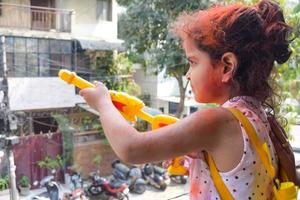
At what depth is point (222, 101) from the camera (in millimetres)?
364

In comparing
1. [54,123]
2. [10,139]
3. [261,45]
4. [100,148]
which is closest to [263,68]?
[261,45]

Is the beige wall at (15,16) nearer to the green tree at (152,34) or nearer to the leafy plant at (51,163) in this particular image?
the green tree at (152,34)

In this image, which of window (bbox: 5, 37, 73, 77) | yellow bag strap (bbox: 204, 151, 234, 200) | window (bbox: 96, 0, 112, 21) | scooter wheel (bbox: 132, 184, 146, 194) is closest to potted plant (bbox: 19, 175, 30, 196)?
window (bbox: 5, 37, 73, 77)

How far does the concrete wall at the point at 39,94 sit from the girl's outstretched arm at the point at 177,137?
2.23 metres

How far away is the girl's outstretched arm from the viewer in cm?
31

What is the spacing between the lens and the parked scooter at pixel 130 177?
309 cm

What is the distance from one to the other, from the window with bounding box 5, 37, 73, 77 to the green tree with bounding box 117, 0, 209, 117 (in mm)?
503

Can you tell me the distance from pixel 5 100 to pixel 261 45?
203 cm

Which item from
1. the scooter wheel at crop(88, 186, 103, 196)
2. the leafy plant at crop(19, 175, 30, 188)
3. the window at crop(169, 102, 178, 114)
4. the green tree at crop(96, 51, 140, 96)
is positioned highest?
the green tree at crop(96, 51, 140, 96)

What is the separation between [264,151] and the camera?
0.33 meters

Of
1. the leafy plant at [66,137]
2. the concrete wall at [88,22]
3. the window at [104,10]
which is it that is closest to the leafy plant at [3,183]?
the leafy plant at [66,137]

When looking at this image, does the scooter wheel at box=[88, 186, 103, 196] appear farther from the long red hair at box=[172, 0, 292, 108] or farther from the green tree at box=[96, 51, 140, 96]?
the long red hair at box=[172, 0, 292, 108]

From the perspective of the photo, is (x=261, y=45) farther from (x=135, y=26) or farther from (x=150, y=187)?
(x=150, y=187)

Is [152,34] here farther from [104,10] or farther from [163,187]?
[163,187]
